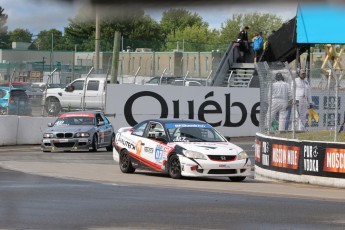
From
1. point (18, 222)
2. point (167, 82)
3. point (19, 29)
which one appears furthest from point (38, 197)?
point (167, 82)

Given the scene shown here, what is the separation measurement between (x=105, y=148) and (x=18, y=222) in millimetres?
20013

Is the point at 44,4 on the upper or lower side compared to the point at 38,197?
upper

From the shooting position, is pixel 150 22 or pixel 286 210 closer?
pixel 150 22

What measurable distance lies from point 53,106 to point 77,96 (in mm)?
1007

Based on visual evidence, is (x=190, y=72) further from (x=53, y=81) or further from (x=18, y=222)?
(x=18, y=222)

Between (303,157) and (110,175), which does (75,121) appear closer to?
(110,175)

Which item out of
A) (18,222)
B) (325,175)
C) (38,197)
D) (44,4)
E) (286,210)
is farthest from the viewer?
(325,175)

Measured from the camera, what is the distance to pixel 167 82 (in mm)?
34750

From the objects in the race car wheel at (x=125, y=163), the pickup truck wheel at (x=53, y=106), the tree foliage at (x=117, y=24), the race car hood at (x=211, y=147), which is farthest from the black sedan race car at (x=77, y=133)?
the tree foliage at (x=117, y=24)

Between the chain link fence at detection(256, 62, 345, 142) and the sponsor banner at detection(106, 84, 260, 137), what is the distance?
13.5m

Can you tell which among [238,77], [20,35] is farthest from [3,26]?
[238,77]

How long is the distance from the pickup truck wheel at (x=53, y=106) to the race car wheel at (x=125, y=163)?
13.1 metres

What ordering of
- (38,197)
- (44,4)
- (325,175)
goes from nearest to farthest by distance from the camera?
(44,4) → (38,197) → (325,175)

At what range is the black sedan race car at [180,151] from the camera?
1870 cm
